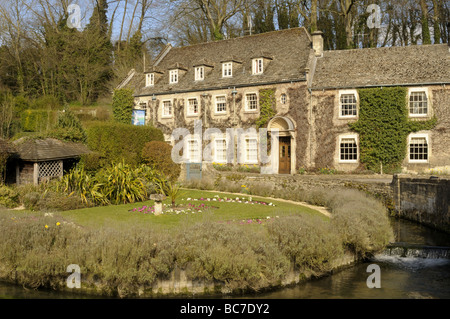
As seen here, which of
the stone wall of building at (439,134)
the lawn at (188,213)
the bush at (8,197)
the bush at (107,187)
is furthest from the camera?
the stone wall of building at (439,134)

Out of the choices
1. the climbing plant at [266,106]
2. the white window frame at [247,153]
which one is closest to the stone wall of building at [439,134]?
the climbing plant at [266,106]

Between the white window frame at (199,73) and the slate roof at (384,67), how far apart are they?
8492 mm

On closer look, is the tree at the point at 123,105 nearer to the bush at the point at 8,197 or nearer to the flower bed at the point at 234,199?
the flower bed at the point at 234,199

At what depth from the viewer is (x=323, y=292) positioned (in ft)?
32.9

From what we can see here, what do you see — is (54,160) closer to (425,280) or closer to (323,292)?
(323,292)

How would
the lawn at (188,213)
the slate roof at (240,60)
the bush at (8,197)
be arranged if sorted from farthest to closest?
the slate roof at (240,60)
the bush at (8,197)
the lawn at (188,213)

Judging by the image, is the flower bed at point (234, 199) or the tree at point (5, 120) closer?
the flower bed at point (234, 199)

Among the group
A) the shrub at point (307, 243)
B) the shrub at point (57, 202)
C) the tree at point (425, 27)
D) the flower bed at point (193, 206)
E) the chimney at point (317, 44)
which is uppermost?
the tree at point (425, 27)

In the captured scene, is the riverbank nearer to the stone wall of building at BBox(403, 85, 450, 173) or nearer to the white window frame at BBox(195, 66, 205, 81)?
the stone wall of building at BBox(403, 85, 450, 173)

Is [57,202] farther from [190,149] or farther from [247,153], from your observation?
[190,149]

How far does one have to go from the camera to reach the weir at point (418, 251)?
13.0 meters

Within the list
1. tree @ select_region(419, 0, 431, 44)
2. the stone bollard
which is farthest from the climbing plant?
the stone bollard

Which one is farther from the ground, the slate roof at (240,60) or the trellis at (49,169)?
the slate roof at (240,60)

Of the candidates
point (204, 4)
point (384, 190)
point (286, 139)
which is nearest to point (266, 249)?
point (384, 190)
